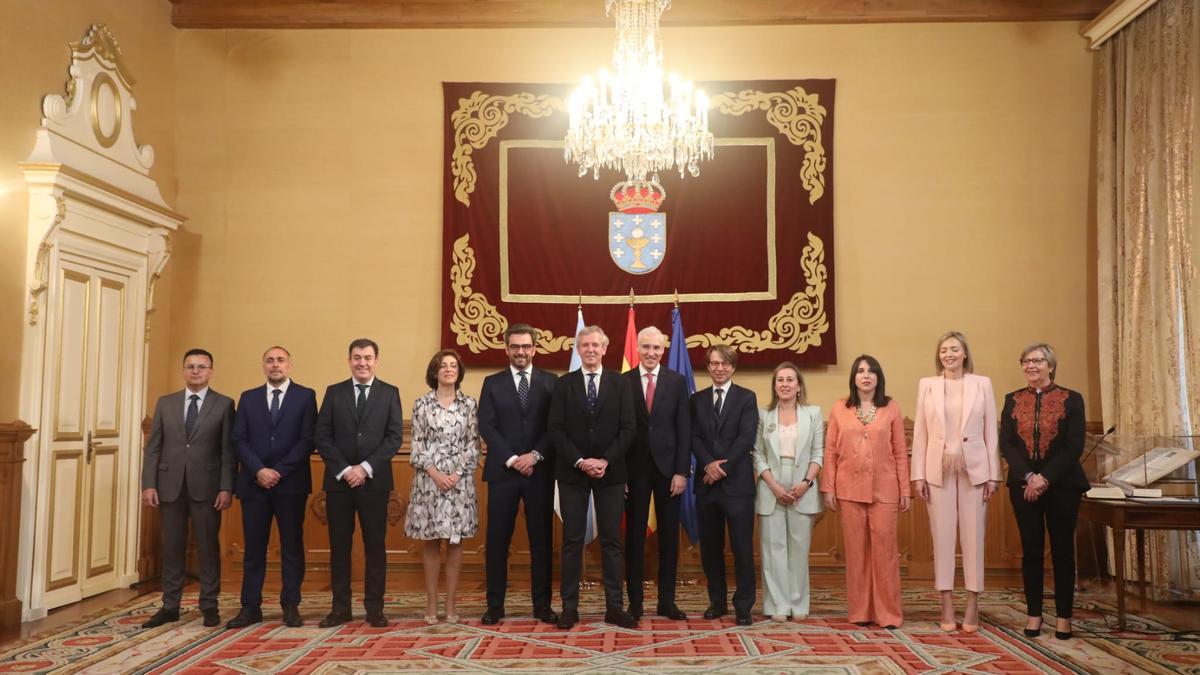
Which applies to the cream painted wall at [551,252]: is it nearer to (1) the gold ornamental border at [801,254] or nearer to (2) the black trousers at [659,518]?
(1) the gold ornamental border at [801,254]

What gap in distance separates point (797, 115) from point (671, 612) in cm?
400

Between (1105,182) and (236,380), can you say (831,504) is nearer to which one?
(1105,182)

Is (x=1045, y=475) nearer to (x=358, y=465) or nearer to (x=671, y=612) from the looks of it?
(x=671, y=612)

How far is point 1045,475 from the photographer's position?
4934 mm

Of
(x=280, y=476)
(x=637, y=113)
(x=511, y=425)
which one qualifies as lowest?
(x=280, y=476)

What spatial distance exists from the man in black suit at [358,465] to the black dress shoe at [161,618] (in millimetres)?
845

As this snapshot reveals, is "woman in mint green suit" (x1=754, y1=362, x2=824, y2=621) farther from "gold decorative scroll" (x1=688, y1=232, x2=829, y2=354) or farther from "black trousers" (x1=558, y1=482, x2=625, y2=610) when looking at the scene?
"gold decorative scroll" (x1=688, y1=232, x2=829, y2=354)

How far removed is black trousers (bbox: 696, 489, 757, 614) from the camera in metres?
5.41

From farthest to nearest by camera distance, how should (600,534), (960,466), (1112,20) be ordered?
(1112,20) → (600,534) → (960,466)

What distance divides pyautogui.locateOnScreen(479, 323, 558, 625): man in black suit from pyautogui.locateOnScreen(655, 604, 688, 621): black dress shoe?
0.59m

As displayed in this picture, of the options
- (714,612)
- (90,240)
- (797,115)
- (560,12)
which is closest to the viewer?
(714,612)

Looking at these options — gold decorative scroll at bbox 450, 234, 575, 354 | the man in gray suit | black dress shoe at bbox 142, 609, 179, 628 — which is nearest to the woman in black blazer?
gold decorative scroll at bbox 450, 234, 575, 354

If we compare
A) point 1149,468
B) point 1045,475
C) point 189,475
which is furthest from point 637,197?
point 1149,468

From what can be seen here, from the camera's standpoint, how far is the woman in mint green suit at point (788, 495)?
5488 mm
